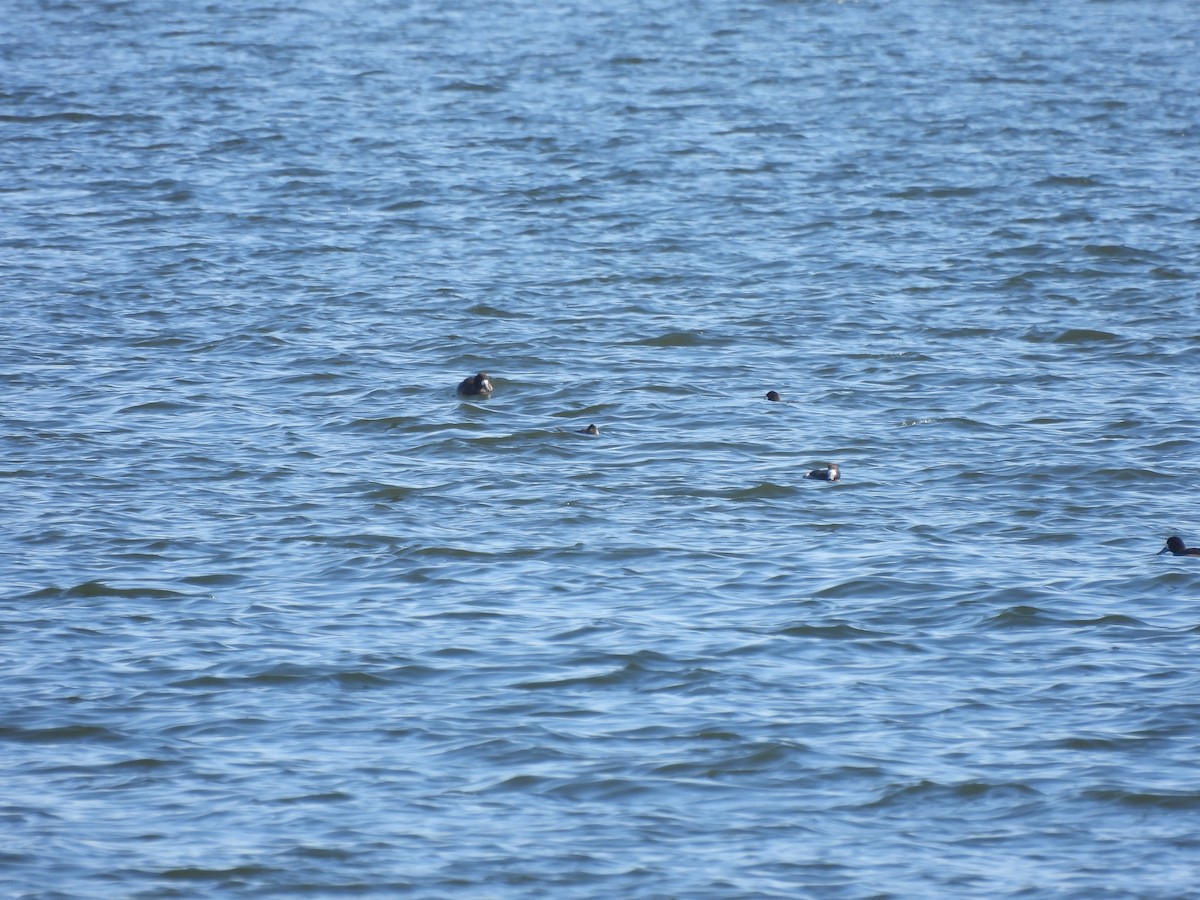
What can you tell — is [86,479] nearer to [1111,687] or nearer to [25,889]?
[25,889]

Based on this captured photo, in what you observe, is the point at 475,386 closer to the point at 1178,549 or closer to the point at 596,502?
the point at 596,502

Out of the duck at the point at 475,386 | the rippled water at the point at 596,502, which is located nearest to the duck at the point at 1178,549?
the rippled water at the point at 596,502

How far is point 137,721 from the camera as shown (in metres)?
10.8

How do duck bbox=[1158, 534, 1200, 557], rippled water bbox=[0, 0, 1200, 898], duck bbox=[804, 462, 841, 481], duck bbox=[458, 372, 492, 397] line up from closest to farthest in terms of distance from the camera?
rippled water bbox=[0, 0, 1200, 898]
duck bbox=[1158, 534, 1200, 557]
duck bbox=[804, 462, 841, 481]
duck bbox=[458, 372, 492, 397]

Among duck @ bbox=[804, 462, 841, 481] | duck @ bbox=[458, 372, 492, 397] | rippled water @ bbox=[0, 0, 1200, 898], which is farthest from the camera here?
duck @ bbox=[458, 372, 492, 397]

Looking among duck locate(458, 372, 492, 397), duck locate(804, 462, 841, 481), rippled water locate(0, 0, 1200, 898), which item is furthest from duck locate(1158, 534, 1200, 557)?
duck locate(458, 372, 492, 397)

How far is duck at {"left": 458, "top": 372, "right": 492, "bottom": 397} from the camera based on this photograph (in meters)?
17.4

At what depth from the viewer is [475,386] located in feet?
57.2

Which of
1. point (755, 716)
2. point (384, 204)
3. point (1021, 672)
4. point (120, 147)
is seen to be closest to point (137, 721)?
point (755, 716)

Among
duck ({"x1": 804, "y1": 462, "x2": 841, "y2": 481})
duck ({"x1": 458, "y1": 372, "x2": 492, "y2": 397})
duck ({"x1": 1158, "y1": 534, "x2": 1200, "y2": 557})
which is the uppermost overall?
duck ({"x1": 458, "y1": 372, "x2": 492, "y2": 397})

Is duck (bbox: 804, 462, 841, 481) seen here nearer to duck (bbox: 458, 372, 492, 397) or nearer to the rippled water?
the rippled water

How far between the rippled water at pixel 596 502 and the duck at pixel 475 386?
35 cm

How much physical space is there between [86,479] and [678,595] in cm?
549

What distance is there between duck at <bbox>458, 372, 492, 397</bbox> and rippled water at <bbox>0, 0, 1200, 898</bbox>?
0.35 metres
